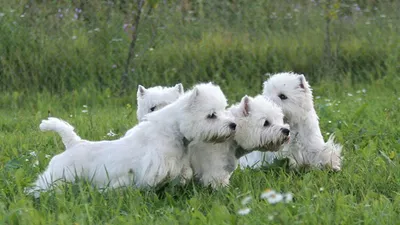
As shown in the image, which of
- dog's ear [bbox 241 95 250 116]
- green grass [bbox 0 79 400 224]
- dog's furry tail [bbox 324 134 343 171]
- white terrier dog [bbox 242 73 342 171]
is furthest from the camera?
white terrier dog [bbox 242 73 342 171]

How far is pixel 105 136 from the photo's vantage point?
7.43 meters

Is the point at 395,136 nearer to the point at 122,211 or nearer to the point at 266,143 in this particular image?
the point at 266,143

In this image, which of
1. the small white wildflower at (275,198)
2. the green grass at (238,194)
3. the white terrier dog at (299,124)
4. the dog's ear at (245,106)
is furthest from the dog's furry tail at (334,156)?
the small white wildflower at (275,198)

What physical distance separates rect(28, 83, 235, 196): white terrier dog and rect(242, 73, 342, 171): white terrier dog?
36.4 inches

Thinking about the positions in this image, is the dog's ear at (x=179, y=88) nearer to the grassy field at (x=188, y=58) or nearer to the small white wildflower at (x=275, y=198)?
the grassy field at (x=188, y=58)

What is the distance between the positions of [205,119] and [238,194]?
0.55m

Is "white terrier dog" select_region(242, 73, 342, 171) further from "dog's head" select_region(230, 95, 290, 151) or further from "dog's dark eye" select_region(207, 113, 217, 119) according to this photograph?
"dog's dark eye" select_region(207, 113, 217, 119)

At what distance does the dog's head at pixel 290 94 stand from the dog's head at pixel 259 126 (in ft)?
1.72

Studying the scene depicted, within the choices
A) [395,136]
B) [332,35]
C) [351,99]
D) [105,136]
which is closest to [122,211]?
[105,136]

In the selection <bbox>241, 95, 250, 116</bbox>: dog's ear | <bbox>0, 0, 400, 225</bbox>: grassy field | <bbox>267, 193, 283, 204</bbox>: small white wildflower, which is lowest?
<bbox>0, 0, 400, 225</bbox>: grassy field

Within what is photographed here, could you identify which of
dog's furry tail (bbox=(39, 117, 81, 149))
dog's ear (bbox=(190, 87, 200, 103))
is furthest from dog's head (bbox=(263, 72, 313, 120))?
dog's furry tail (bbox=(39, 117, 81, 149))

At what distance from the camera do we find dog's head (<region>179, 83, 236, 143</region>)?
5.06 metres

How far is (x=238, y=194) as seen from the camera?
5.05 meters

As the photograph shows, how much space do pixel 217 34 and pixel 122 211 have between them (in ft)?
21.7
